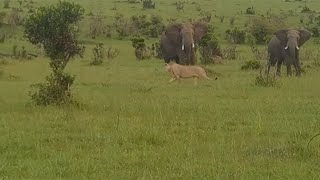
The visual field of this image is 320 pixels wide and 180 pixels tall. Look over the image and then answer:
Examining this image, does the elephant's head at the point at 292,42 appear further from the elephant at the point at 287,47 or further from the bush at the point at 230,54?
the bush at the point at 230,54

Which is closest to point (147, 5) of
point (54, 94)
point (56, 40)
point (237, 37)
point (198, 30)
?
point (237, 37)

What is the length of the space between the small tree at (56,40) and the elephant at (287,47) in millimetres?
6512

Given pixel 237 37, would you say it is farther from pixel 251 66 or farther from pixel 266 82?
pixel 266 82

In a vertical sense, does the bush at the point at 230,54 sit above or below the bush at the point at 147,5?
below

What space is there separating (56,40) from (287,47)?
7489 mm

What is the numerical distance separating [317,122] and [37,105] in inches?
215

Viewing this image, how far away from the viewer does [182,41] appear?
2294 cm

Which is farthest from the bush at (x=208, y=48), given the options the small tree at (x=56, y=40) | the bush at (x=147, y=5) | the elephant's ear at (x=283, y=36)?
the bush at (x=147, y=5)

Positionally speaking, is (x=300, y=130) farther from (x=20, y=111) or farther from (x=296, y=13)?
(x=296, y=13)

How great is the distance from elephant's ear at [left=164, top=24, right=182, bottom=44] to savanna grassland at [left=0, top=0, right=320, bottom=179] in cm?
327

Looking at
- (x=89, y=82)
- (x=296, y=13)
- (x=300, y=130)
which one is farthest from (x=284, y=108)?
(x=296, y=13)

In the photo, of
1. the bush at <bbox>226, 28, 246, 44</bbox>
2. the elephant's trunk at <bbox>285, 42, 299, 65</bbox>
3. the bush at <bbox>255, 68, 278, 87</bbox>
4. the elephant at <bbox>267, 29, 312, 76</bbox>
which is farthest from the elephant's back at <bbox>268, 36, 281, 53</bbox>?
the bush at <bbox>226, 28, 246, 44</bbox>

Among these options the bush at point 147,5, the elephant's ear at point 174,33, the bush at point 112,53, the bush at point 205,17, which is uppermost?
the elephant's ear at point 174,33

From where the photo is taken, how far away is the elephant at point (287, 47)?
2117 centimetres
